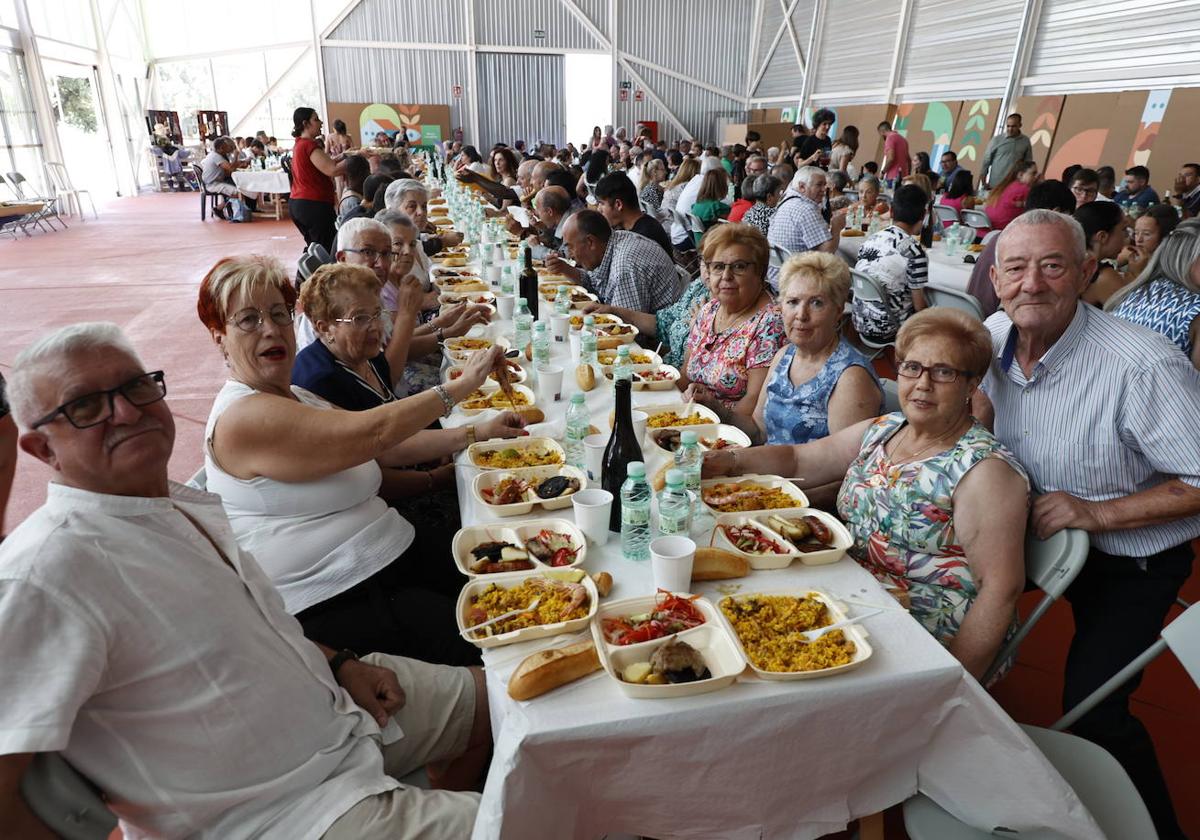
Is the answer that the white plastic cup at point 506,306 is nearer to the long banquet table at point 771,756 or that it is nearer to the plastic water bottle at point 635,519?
the plastic water bottle at point 635,519

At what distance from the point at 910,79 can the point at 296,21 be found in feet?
55.2

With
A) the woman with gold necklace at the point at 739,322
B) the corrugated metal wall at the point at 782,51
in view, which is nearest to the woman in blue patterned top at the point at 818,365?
the woman with gold necklace at the point at 739,322

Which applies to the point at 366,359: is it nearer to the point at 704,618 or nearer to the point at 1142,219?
the point at 704,618

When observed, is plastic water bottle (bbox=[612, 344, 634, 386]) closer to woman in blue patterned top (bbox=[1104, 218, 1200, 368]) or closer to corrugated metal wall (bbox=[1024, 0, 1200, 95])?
woman in blue patterned top (bbox=[1104, 218, 1200, 368])

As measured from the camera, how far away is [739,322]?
3303 millimetres

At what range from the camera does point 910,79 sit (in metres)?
14.5

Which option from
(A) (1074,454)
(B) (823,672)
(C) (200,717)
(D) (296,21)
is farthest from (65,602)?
(D) (296,21)

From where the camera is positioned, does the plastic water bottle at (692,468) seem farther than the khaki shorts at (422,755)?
Yes

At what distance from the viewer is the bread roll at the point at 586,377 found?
311cm

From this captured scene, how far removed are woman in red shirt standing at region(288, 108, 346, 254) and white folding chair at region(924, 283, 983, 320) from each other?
6216 mm

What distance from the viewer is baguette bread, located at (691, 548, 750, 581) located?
5.78 feet

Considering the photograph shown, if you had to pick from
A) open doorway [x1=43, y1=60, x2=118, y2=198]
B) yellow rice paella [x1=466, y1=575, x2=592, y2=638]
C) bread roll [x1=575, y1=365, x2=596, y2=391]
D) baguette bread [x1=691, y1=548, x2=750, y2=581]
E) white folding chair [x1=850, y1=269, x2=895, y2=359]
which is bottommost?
yellow rice paella [x1=466, y1=575, x2=592, y2=638]

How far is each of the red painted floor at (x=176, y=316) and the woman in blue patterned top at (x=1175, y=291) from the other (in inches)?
49.4

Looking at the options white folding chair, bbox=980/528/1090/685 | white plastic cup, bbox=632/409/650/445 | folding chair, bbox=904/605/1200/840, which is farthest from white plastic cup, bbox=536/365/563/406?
folding chair, bbox=904/605/1200/840
